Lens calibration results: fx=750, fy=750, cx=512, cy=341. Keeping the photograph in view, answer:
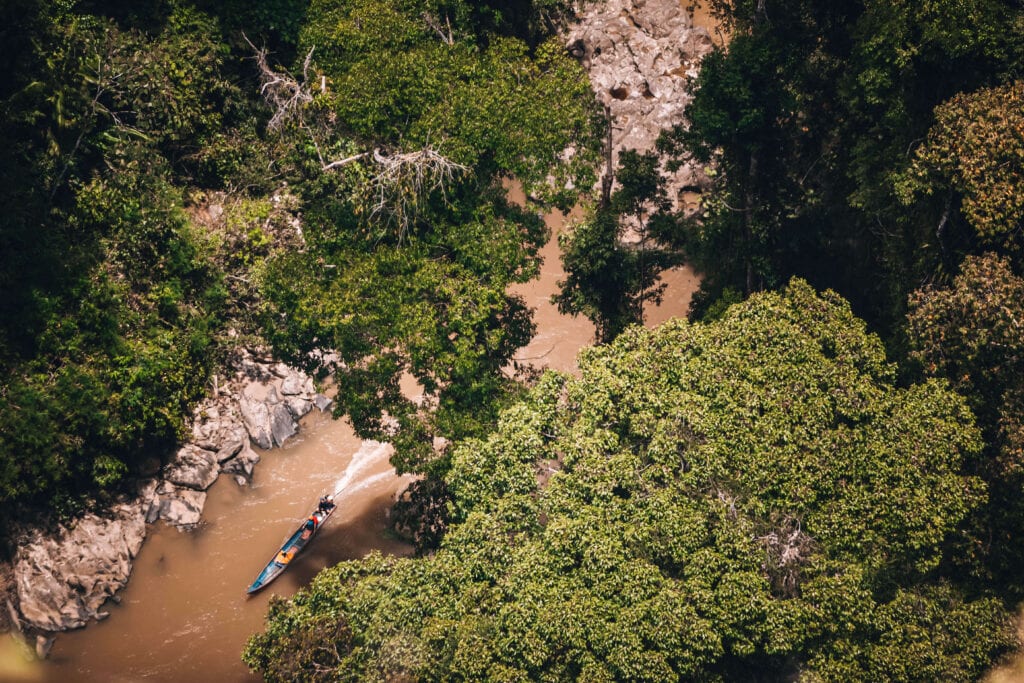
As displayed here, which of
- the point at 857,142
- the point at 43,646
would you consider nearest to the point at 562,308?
the point at 857,142

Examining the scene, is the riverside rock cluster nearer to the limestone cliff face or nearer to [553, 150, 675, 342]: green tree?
[553, 150, 675, 342]: green tree

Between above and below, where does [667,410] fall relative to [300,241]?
below

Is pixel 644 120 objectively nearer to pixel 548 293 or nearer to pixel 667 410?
pixel 548 293

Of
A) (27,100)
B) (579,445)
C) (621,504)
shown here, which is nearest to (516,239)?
(579,445)

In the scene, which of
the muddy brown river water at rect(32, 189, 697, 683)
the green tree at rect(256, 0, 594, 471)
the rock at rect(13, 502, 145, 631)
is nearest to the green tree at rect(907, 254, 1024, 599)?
the green tree at rect(256, 0, 594, 471)

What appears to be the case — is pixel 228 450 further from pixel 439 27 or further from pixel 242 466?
pixel 439 27
